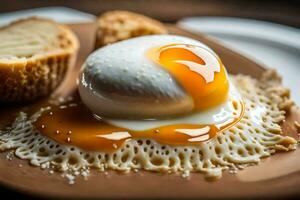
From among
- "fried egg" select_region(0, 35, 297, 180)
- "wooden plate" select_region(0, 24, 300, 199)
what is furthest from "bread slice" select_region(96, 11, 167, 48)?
"wooden plate" select_region(0, 24, 300, 199)

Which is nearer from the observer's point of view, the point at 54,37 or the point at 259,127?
the point at 259,127

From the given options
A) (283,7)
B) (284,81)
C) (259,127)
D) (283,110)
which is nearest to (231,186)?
(259,127)

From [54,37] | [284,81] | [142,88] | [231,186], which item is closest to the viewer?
[231,186]

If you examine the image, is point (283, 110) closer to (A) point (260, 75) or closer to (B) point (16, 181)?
(A) point (260, 75)

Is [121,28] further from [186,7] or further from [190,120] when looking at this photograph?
[186,7]

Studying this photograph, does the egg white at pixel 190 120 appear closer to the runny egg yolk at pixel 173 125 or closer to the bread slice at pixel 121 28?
the runny egg yolk at pixel 173 125

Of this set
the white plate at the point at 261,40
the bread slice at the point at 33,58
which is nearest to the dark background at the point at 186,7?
the white plate at the point at 261,40
